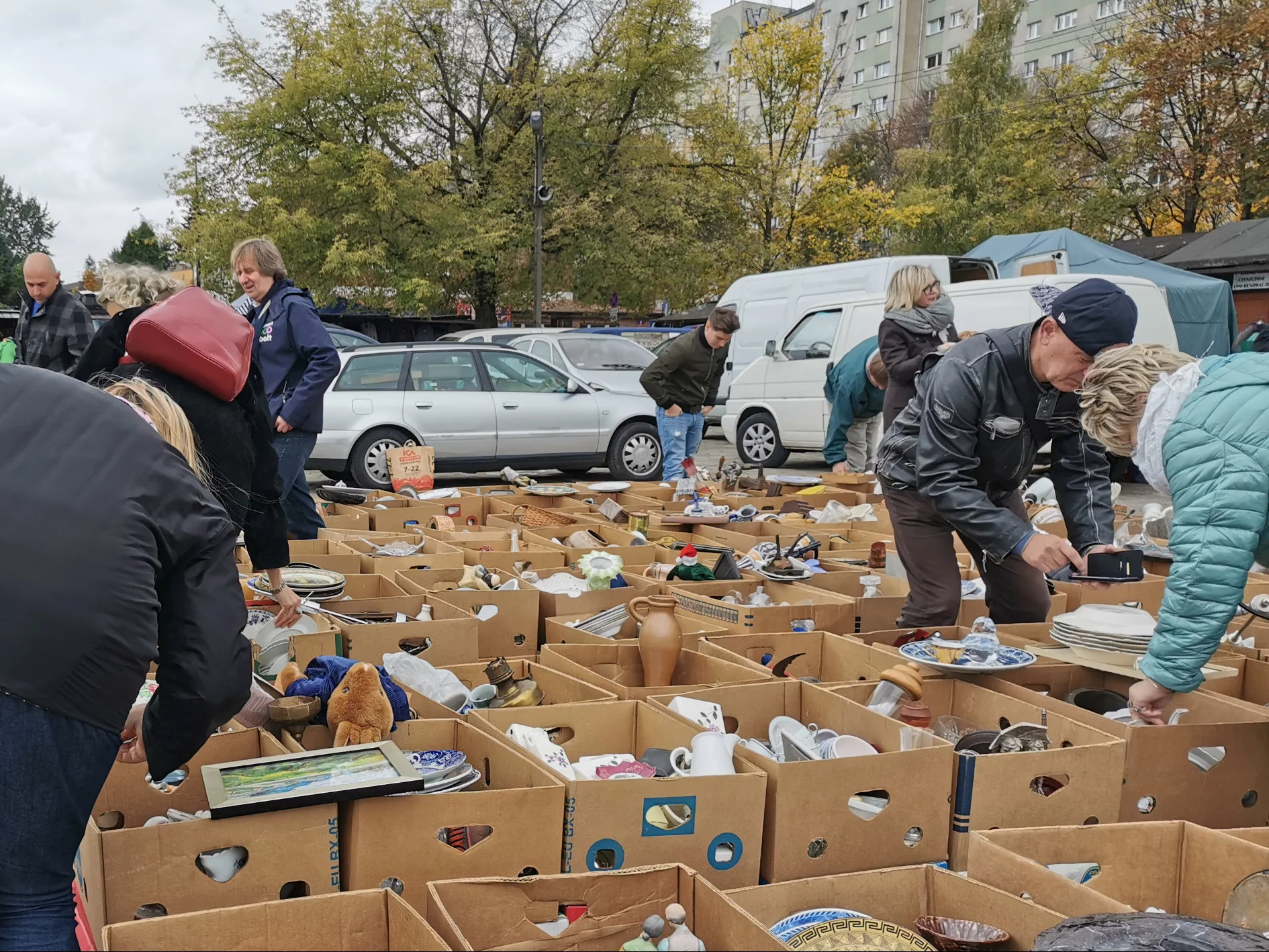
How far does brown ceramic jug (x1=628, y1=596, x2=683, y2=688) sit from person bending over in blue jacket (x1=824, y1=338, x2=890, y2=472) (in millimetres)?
4723

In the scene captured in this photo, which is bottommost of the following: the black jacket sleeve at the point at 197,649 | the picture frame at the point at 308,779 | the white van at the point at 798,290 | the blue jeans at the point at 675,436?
the picture frame at the point at 308,779

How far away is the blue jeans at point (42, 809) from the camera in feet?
5.48

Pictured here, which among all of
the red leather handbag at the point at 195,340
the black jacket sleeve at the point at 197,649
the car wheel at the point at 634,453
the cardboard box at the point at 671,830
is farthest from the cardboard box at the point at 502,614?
the car wheel at the point at 634,453

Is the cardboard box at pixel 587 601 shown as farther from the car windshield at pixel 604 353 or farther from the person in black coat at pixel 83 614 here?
the car windshield at pixel 604 353

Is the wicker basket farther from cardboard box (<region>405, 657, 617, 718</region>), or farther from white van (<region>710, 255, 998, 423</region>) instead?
white van (<region>710, 255, 998, 423</region>)

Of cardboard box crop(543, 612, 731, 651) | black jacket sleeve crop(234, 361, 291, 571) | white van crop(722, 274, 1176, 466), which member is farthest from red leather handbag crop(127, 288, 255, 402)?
white van crop(722, 274, 1176, 466)

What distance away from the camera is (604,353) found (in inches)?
536

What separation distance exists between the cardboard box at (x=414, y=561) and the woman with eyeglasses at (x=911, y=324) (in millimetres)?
2681

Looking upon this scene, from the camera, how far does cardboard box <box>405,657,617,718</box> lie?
2820 millimetres

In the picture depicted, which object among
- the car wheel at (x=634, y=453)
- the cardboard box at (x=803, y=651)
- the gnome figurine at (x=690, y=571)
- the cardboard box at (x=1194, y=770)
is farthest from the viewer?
the car wheel at (x=634, y=453)

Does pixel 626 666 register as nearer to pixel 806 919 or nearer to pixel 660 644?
pixel 660 644

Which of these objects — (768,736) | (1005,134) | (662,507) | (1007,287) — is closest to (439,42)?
(1005,134)

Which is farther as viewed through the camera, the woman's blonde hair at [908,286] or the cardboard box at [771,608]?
the woman's blonde hair at [908,286]

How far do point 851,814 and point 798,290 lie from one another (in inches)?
475
